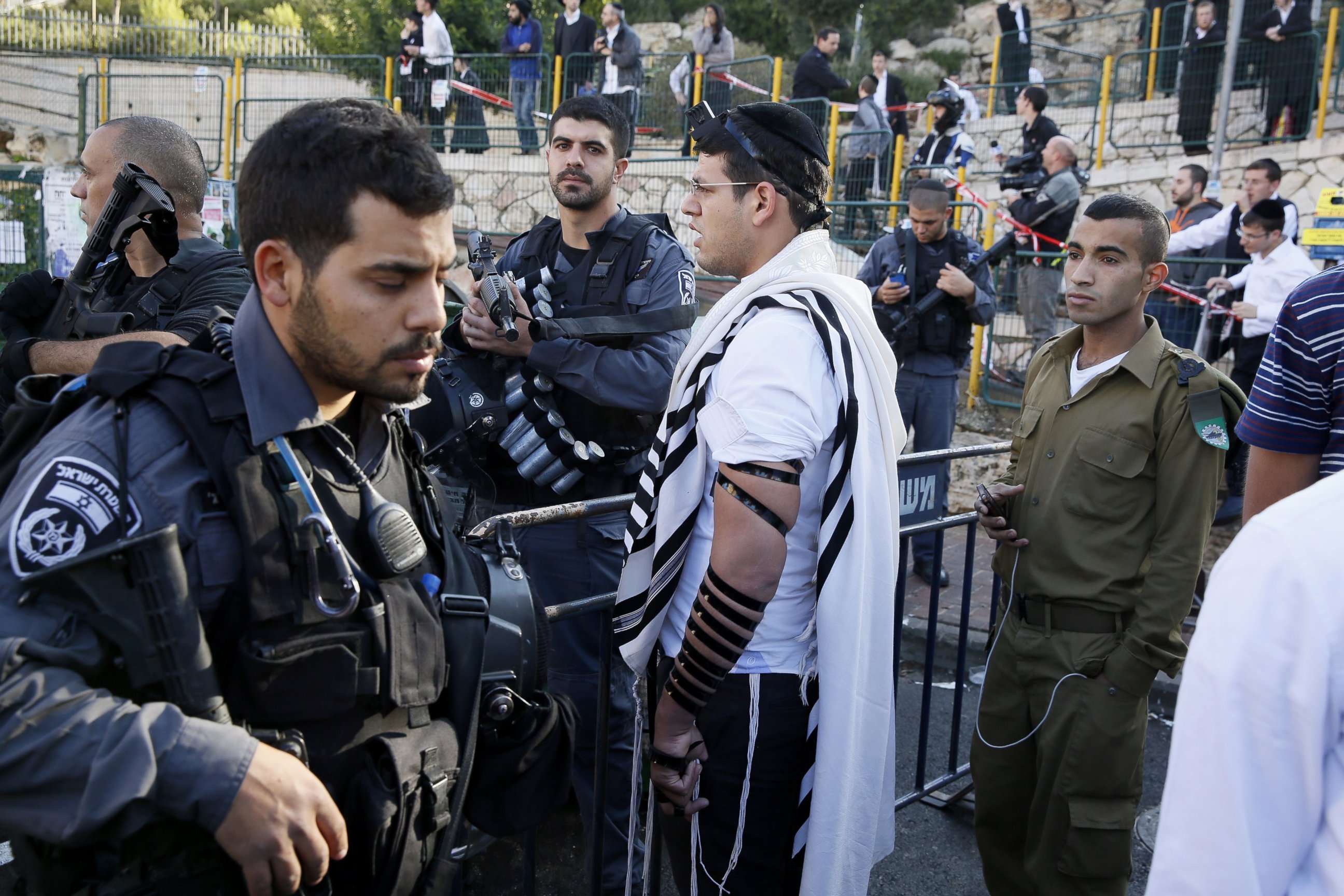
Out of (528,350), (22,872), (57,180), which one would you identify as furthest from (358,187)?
(57,180)

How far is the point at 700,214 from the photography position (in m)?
2.47

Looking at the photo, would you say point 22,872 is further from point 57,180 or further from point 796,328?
point 57,180

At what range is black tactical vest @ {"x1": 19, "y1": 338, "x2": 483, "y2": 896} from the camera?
1.40 metres

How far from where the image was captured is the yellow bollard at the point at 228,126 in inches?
586

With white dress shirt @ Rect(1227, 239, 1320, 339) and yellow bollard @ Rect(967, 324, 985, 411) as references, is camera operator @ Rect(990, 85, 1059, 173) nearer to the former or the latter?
yellow bollard @ Rect(967, 324, 985, 411)

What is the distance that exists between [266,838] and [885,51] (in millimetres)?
27576

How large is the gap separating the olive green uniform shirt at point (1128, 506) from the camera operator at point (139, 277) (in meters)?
2.54

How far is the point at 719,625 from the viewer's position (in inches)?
82.6

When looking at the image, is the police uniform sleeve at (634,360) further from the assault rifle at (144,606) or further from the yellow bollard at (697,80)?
the yellow bollard at (697,80)

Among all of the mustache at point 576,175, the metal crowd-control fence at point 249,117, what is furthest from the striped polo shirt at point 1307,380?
the metal crowd-control fence at point 249,117

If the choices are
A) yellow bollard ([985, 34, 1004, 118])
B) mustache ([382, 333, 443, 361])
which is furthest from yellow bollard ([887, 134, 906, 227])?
mustache ([382, 333, 443, 361])

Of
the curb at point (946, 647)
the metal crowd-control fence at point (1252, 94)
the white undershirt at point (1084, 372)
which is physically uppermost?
the metal crowd-control fence at point (1252, 94)

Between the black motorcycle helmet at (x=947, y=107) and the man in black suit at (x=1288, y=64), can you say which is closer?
the man in black suit at (x=1288, y=64)

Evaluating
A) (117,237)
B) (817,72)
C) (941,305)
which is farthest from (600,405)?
(817,72)
